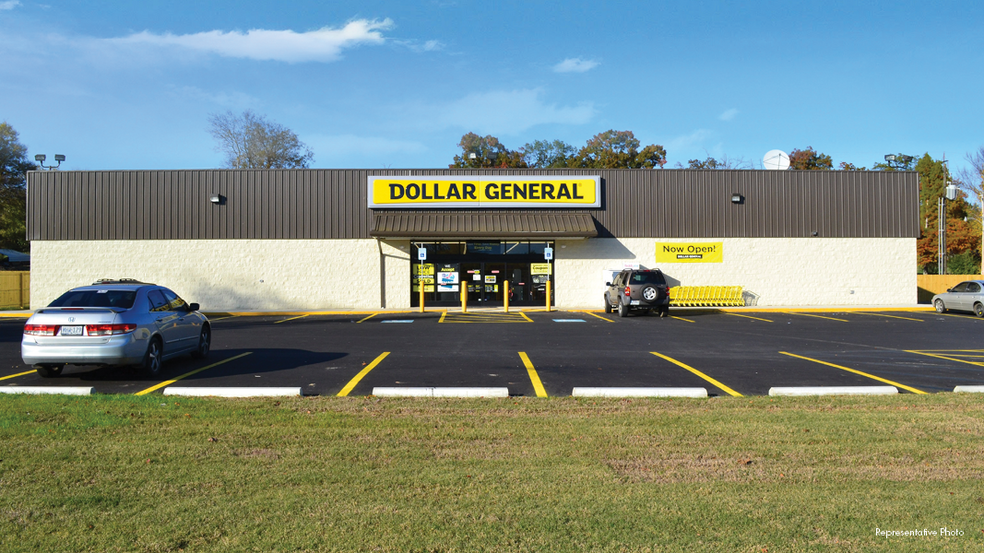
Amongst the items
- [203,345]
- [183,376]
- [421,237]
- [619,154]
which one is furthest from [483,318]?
→ [619,154]

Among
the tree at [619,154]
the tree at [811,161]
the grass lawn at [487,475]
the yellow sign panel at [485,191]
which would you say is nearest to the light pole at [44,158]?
the yellow sign panel at [485,191]

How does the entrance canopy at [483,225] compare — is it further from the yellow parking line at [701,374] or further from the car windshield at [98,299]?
the car windshield at [98,299]

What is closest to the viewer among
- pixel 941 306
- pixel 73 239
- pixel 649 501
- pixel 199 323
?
pixel 649 501

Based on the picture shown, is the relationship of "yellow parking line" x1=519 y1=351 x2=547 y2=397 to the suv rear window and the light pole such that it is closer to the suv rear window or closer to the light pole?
the suv rear window

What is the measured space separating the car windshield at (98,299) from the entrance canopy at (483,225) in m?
16.1

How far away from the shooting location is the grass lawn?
356 centimetres

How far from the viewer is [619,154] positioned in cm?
6128

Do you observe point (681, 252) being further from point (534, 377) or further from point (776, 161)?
point (534, 377)

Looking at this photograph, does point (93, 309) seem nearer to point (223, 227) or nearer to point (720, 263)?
point (223, 227)

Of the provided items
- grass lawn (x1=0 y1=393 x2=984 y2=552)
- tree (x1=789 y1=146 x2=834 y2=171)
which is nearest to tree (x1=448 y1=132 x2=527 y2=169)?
tree (x1=789 y1=146 x2=834 y2=171)

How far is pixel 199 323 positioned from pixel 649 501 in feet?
31.2

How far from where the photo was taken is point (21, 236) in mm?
53812

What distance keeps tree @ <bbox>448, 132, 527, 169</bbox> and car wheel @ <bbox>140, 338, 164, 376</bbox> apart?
5263cm

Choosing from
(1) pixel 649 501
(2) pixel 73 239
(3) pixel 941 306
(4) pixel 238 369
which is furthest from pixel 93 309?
(3) pixel 941 306
